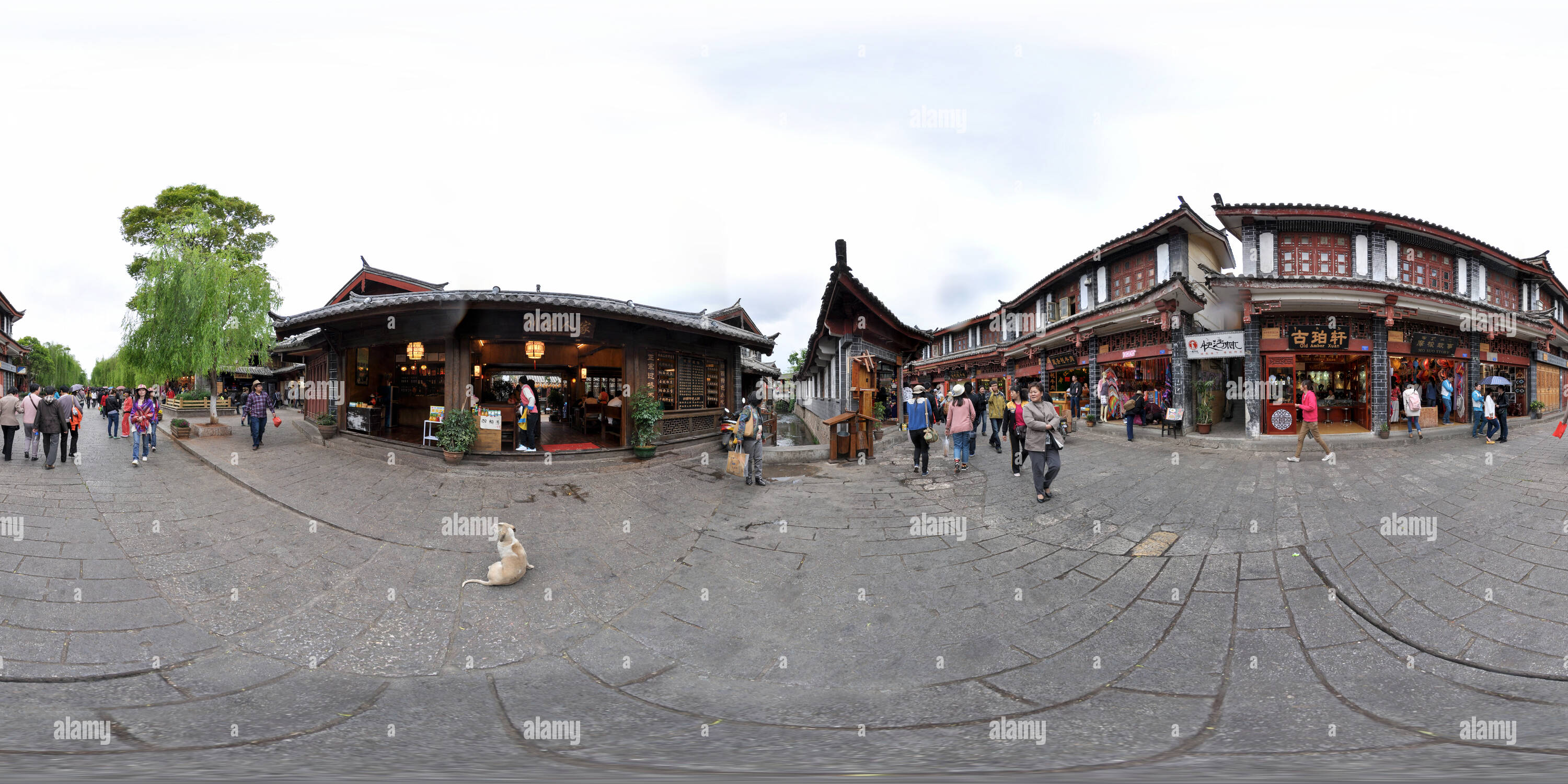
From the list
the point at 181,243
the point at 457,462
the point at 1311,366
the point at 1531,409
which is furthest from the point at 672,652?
the point at 1531,409

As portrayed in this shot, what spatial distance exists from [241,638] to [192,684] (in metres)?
0.54

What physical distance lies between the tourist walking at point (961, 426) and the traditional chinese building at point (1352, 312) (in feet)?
28.5

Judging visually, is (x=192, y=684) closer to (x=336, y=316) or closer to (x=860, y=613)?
(x=860, y=613)

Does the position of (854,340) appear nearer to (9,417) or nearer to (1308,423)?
(1308,423)

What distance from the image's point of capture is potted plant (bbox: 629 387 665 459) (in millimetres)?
10297

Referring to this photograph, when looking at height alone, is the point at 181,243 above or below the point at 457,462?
above

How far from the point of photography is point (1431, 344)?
1462 cm

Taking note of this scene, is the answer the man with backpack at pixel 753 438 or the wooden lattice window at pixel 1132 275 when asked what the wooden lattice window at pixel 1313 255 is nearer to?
the wooden lattice window at pixel 1132 275

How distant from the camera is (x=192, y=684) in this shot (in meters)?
3.46

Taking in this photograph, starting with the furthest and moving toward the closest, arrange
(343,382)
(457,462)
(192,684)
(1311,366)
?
(1311,366) → (343,382) → (457,462) → (192,684)

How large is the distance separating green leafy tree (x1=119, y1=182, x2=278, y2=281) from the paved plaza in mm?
20016

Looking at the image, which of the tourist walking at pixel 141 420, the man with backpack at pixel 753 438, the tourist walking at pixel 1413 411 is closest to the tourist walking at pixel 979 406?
the man with backpack at pixel 753 438

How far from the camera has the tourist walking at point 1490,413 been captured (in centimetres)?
1180

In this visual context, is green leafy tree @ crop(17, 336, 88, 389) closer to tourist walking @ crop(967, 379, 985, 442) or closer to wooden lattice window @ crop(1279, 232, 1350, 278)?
tourist walking @ crop(967, 379, 985, 442)
